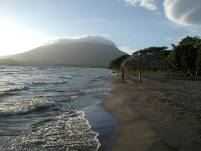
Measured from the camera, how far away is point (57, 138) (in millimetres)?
9531

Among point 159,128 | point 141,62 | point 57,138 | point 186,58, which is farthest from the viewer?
point 186,58

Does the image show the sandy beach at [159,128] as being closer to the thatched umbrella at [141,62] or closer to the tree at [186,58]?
the thatched umbrella at [141,62]

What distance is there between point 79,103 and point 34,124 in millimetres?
6516

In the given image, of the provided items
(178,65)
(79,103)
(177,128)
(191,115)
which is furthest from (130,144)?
(178,65)

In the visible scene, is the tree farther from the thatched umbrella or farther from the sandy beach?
the sandy beach

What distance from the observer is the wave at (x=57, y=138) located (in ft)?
27.9

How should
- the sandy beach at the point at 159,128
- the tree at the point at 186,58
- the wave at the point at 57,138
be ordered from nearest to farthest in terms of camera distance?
the sandy beach at the point at 159,128
the wave at the point at 57,138
the tree at the point at 186,58

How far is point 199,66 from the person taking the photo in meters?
44.1

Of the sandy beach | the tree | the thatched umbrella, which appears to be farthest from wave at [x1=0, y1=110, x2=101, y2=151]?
the tree

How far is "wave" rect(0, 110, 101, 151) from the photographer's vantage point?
335 inches

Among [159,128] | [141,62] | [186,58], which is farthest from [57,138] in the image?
[186,58]

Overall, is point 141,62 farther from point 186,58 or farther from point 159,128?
point 159,128

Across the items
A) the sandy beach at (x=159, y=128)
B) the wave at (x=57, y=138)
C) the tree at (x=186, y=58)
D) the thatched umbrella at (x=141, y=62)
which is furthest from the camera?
the tree at (x=186, y=58)

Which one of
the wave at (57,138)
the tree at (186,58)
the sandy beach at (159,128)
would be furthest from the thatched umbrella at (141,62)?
the wave at (57,138)
